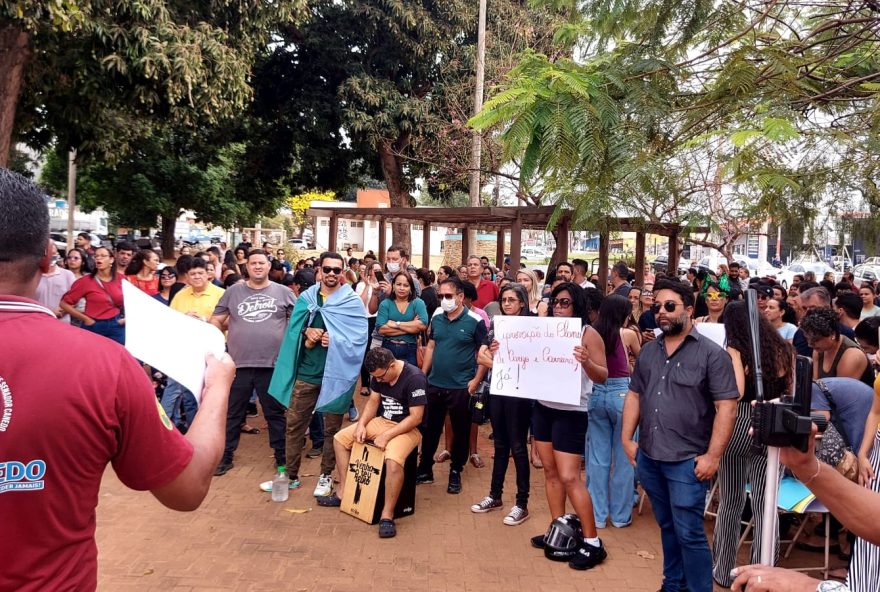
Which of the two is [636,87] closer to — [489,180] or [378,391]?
[378,391]

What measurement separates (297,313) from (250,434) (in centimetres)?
245

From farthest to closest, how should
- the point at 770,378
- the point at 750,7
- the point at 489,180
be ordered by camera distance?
the point at 489,180
the point at 750,7
the point at 770,378

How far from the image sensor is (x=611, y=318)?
201 inches

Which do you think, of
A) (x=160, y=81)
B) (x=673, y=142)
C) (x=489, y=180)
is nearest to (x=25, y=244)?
(x=673, y=142)

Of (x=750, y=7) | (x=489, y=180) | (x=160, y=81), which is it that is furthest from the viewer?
(x=489, y=180)

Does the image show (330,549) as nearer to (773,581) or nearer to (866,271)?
(773,581)

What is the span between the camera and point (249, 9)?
1340cm

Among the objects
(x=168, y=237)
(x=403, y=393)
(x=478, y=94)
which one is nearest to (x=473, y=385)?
(x=403, y=393)

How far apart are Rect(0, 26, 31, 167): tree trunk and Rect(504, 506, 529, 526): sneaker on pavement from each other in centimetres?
963

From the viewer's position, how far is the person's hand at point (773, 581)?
1.84 metres

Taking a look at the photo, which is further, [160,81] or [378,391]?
[160,81]

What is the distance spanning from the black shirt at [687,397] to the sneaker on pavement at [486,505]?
2.07m

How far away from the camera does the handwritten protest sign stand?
500 cm

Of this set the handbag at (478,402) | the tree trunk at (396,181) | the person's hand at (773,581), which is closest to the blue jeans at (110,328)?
the handbag at (478,402)
